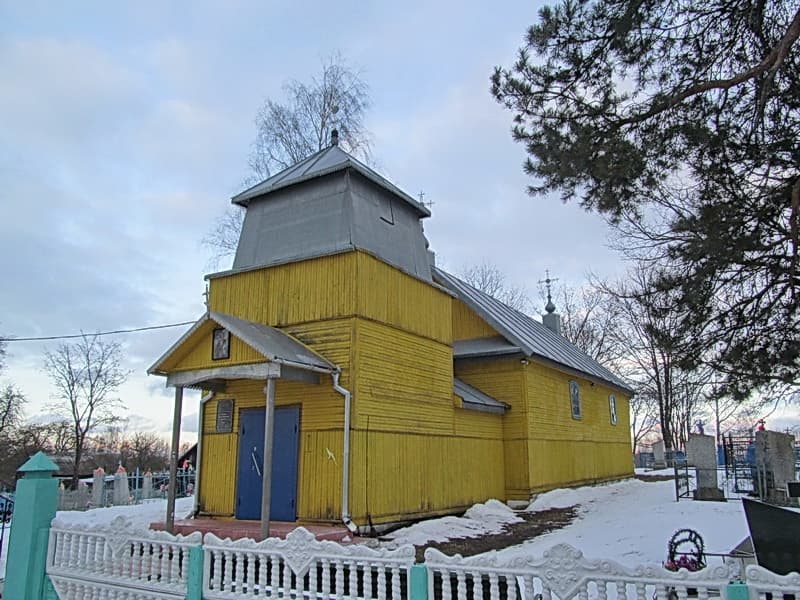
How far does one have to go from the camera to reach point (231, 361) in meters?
10.3

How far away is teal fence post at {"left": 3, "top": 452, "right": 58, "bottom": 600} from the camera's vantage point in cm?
648

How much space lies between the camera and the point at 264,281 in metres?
12.4

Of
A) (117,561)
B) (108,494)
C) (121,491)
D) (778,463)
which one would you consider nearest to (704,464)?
(778,463)

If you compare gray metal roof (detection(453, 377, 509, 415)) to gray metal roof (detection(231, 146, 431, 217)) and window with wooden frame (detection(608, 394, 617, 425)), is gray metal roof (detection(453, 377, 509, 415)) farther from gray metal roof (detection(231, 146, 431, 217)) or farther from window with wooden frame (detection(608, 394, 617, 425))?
window with wooden frame (detection(608, 394, 617, 425))

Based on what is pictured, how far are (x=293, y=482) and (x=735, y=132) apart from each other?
27.3ft

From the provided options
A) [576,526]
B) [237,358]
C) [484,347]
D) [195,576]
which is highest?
[484,347]

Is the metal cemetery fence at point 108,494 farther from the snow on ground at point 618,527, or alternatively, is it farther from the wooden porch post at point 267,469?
the wooden porch post at point 267,469

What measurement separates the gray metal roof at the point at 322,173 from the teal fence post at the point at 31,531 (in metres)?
7.48

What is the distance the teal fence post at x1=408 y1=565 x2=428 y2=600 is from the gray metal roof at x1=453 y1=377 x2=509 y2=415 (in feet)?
31.8

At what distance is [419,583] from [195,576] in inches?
82.8

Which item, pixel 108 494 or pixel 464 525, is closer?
pixel 464 525

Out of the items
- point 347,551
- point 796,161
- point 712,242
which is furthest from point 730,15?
point 347,551

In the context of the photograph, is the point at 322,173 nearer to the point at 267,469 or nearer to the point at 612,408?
the point at 267,469

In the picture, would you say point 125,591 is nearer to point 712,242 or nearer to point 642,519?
point 712,242
